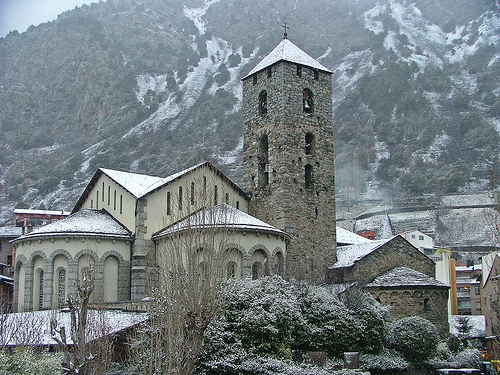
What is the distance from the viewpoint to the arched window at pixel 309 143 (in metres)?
43.2

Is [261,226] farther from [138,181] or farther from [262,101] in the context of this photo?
[262,101]

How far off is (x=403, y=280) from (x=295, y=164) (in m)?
9.82

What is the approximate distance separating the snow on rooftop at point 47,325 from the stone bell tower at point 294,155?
1262cm

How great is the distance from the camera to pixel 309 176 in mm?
42938

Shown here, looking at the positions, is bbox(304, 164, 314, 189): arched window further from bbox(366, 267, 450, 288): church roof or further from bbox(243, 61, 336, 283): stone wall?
bbox(366, 267, 450, 288): church roof

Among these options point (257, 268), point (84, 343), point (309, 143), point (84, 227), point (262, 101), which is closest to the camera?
point (84, 343)

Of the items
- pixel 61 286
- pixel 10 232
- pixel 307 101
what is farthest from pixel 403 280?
pixel 10 232

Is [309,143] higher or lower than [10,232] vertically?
higher

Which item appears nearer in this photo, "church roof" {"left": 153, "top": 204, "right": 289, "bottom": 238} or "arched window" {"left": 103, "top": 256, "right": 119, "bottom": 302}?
"church roof" {"left": 153, "top": 204, "right": 289, "bottom": 238}

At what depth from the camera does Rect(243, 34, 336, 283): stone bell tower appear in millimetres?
40906

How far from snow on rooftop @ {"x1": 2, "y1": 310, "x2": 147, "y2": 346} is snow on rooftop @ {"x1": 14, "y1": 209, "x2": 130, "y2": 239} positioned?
4.79 meters

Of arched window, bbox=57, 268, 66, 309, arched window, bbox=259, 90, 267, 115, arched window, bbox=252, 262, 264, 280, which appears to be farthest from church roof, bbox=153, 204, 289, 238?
arched window, bbox=259, 90, 267, 115

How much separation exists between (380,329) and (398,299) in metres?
6.65

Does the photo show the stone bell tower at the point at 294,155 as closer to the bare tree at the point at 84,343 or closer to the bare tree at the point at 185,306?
the bare tree at the point at 185,306
